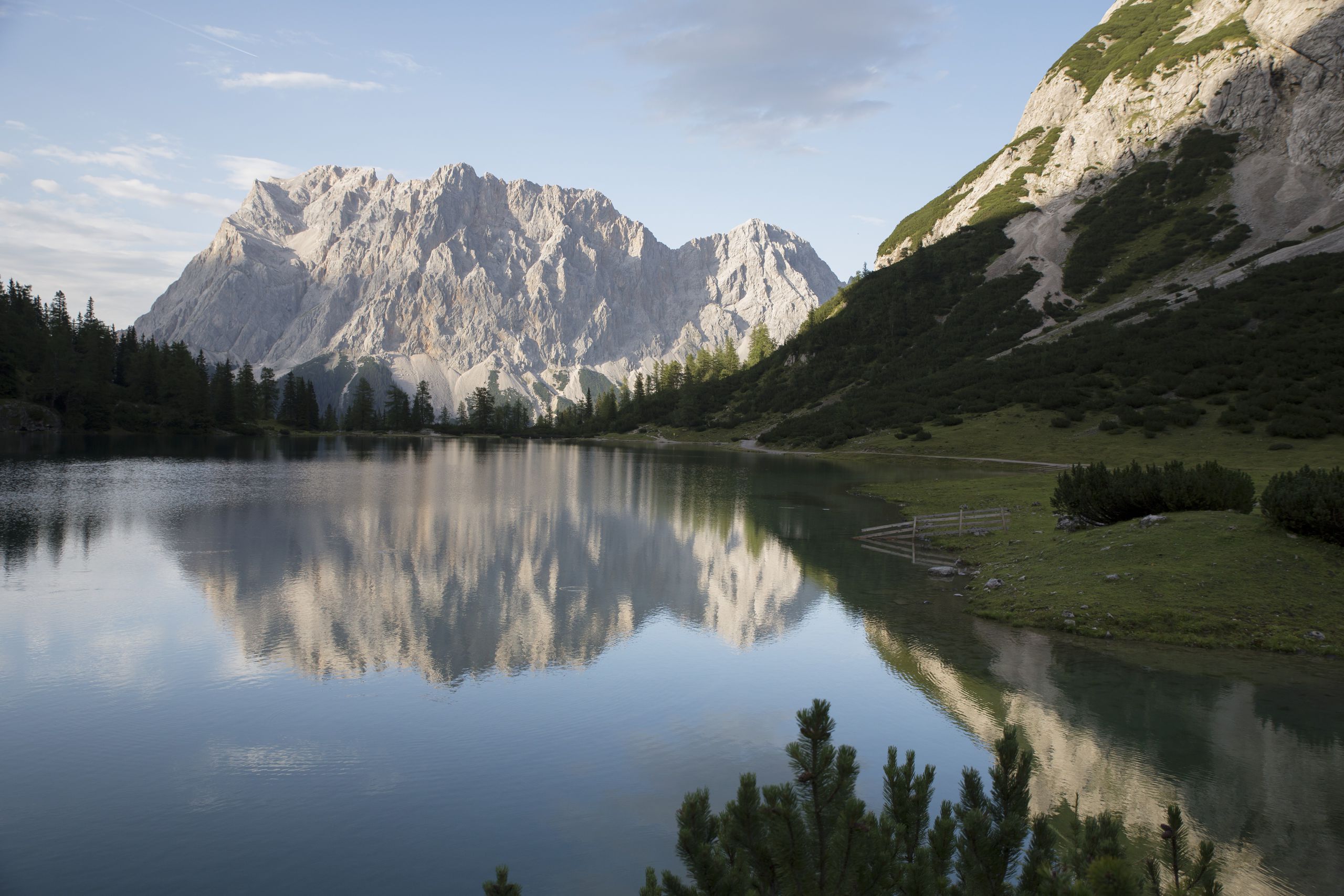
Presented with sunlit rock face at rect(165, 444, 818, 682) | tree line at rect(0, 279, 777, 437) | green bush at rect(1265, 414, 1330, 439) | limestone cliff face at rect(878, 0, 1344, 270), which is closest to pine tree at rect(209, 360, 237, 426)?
tree line at rect(0, 279, 777, 437)

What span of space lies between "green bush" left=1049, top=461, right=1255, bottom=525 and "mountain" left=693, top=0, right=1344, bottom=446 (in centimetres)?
5335

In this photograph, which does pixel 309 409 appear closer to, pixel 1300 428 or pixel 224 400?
pixel 224 400

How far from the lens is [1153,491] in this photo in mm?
28500

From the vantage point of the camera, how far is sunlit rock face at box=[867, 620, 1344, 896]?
1066 centimetres

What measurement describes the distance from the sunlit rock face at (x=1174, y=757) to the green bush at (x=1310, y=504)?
351 inches

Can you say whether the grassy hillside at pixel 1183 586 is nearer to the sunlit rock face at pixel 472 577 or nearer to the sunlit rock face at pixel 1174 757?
the sunlit rock face at pixel 1174 757

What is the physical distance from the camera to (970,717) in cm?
1543

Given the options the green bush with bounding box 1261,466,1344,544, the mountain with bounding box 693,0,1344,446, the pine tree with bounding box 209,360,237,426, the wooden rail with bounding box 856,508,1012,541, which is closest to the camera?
the green bush with bounding box 1261,466,1344,544

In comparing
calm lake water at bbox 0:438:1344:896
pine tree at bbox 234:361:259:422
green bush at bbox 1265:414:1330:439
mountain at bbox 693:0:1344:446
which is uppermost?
mountain at bbox 693:0:1344:446

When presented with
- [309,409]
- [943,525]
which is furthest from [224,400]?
[943,525]

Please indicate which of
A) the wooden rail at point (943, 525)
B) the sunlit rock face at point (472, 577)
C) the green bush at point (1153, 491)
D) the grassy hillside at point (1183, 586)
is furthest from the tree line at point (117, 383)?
the grassy hillside at point (1183, 586)

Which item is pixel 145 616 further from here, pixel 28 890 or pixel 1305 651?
pixel 1305 651

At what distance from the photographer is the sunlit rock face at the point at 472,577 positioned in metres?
20.4

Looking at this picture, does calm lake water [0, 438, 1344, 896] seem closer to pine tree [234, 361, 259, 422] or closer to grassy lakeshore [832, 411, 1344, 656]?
grassy lakeshore [832, 411, 1344, 656]
